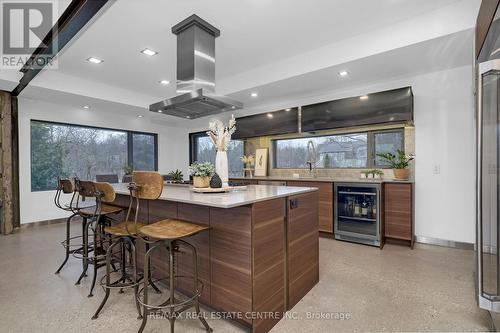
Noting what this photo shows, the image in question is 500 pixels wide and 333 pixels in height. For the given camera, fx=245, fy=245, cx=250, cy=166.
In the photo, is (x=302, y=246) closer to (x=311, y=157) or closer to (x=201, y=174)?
(x=201, y=174)

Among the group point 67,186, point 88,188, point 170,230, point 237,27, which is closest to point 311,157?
point 237,27

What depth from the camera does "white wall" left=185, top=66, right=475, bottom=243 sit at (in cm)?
330

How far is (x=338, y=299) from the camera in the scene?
7.08 ft

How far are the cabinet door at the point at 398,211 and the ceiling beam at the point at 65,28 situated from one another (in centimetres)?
394

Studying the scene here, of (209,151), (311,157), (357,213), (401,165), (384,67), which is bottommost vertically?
(357,213)

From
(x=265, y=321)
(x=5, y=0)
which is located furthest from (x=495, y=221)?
(x=5, y=0)

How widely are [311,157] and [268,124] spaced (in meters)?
1.10

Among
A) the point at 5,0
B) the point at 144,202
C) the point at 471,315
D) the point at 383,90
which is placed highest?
the point at 5,0

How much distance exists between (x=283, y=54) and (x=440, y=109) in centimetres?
237

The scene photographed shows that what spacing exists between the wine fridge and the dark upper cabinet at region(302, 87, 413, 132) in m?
1.03

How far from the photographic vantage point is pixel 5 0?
7.75 ft

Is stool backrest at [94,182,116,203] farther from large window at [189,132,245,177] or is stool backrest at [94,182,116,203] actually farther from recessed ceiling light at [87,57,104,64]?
large window at [189,132,245,177]

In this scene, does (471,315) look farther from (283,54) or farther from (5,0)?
(5,0)

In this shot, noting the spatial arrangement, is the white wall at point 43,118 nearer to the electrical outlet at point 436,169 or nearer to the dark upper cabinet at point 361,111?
the dark upper cabinet at point 361,111
